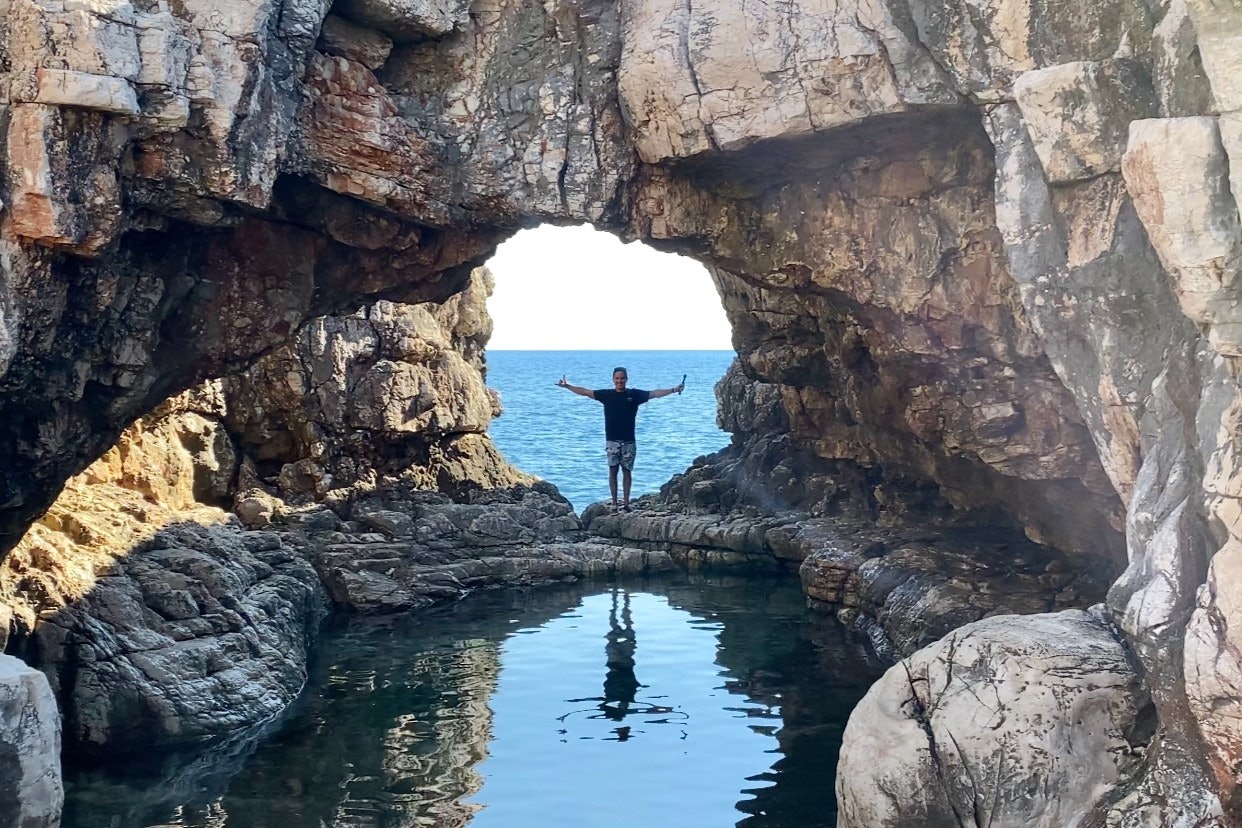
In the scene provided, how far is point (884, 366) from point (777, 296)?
8.92 ft

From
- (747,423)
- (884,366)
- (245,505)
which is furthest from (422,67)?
(747,423)

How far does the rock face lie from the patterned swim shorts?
667 centimetres

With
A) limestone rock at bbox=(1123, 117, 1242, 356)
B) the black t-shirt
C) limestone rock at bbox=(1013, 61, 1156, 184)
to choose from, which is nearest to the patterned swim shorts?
the black t-shirt

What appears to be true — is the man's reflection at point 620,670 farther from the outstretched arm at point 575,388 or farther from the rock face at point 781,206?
the outstretched arm at point 575,388

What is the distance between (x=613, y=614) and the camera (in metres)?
17.4

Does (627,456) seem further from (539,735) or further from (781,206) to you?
(539,735)

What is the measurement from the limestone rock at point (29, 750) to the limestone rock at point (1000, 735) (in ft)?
18.2

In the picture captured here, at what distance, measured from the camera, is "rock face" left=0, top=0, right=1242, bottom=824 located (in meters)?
8.01

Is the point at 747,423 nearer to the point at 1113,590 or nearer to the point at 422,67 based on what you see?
the point at 422,67

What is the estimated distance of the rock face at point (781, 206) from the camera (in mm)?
8008

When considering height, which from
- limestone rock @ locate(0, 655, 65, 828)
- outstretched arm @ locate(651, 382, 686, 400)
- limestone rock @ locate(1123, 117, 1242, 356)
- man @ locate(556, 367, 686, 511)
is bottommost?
limestone rock @ locate(0, 655, 65, 828)

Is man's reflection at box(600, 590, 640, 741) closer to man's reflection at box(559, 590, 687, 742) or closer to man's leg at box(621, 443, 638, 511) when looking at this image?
man's reflection at box(559, 590, 687, 742)

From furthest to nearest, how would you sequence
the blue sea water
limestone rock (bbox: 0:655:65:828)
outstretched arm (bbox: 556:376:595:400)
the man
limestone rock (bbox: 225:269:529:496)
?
1. the blue sea water
2. the man
3. limestone rock (bbox: 225:269:529:496)
4. outstretched arm (bbox: 556:376:595:400)
5. limestone rock (bbox: 0:655:65:828)

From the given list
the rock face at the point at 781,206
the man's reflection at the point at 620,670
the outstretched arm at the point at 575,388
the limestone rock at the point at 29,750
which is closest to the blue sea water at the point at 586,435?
the outstretched arm at the point at 575,388
